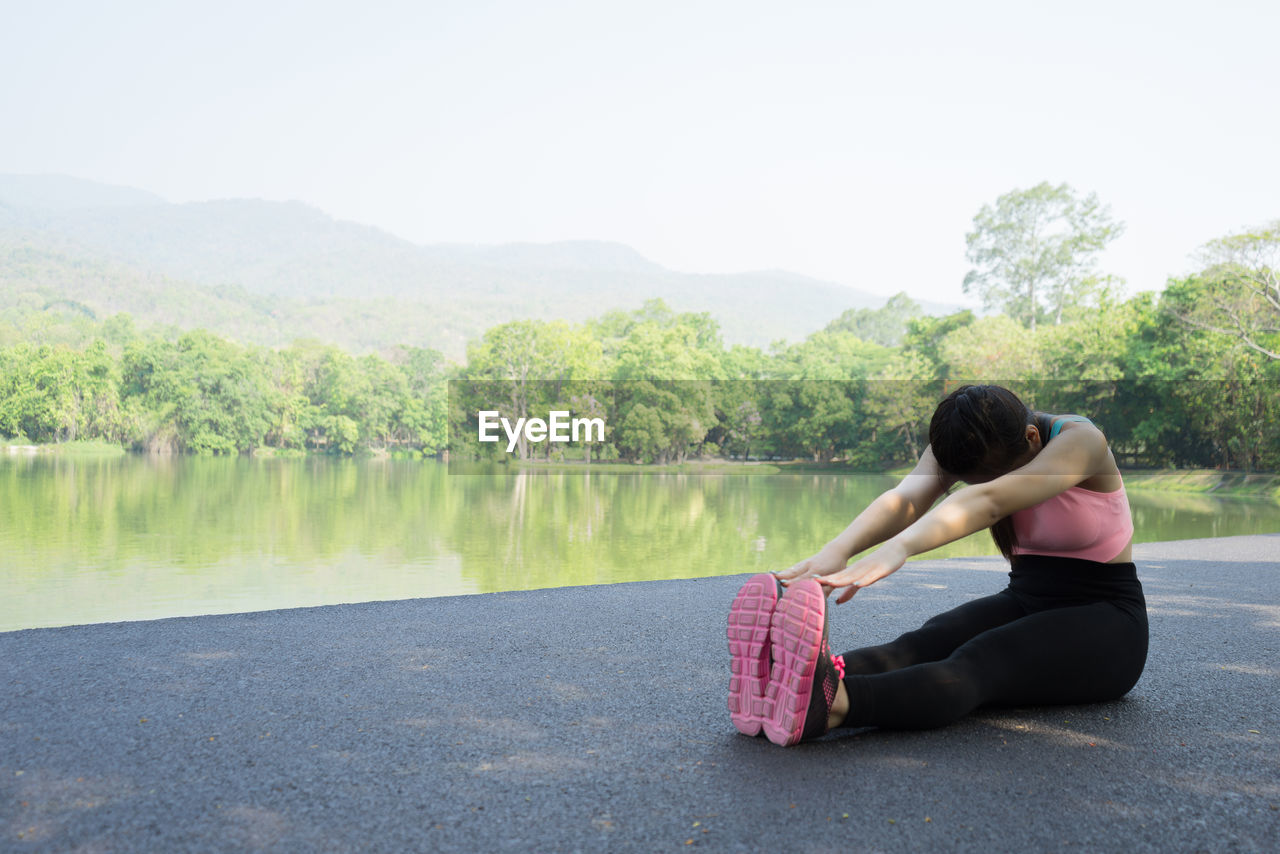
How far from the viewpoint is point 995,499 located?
1884 millimetres

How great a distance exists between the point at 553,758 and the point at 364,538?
10.8 m

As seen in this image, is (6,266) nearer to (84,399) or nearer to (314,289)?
(314,289)

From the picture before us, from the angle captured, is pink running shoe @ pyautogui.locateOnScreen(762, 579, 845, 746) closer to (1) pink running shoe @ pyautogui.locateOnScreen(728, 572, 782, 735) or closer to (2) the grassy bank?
(1) pink running shoe @ pyautogui.locateOnScreen(728, 572, 782, 735)

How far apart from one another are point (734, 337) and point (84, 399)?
12321 centimetres

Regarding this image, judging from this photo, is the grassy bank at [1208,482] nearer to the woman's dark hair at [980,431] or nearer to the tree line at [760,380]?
the tree line at [760,380]

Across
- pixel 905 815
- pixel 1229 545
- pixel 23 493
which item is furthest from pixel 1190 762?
pixel 23 493

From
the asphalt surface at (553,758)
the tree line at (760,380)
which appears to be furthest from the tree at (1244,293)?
the asphalt surface at (553,758)

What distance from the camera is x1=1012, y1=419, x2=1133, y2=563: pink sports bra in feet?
6.65

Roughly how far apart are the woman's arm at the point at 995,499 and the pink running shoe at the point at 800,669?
86 mm

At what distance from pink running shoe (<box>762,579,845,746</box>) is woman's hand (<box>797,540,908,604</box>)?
4 cm

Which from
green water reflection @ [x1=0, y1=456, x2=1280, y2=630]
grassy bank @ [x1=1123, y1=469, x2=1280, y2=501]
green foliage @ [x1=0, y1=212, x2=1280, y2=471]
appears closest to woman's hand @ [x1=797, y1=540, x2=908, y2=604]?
green water reflection @ [x1=0, y1=456, x2=1280, y2=630]

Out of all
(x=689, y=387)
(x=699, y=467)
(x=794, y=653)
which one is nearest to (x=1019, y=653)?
(x=794, y=653)

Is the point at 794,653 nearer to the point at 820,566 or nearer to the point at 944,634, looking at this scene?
the point at 820,566

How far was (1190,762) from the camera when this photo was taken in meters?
1.93
